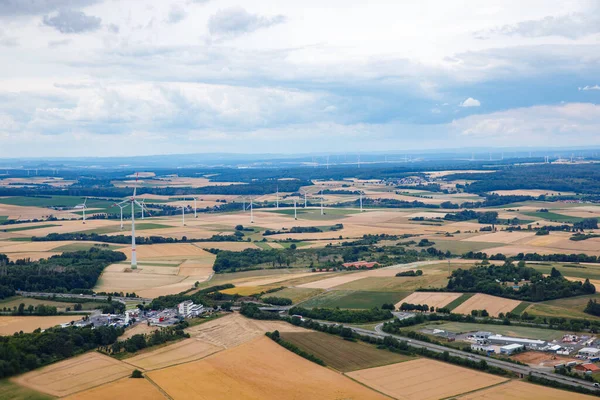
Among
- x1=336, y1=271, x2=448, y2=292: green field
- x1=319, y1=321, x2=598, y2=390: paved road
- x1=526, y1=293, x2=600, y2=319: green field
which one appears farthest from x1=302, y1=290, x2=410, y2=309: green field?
x1=526, y1=293, x2=600, y2=319: green field

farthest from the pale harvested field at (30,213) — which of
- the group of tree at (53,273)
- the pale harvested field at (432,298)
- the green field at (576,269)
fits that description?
the green field at (576,269)

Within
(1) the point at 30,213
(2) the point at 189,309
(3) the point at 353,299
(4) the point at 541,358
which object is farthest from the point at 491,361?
(1) the point at 30,213

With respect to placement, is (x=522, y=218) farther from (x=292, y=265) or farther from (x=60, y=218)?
(x=60, y=218)

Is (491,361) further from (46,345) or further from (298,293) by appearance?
(46,345)

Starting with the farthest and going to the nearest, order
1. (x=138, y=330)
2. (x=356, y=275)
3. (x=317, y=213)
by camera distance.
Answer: (x=317, y=213), (x=356, y=275), (x=138, y=330)

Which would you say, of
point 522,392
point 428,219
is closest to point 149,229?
point 428,219

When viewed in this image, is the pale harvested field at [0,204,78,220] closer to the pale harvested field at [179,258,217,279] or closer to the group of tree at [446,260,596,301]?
the pale harvested field at [179,258,217,279]

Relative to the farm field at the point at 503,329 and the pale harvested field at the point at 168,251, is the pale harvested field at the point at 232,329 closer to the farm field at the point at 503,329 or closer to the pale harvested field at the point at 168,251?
the farm field at the point at 503,329
